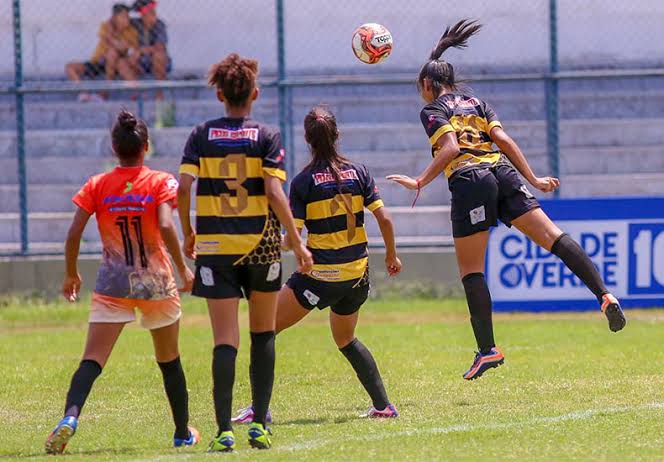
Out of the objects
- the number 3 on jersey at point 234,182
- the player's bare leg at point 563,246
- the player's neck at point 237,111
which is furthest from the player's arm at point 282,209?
the player's bare leg at point 563,246

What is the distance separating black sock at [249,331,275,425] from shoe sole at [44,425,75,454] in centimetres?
92

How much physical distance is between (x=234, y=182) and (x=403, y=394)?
8.54 feet

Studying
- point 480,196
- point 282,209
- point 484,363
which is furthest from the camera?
point 480,196

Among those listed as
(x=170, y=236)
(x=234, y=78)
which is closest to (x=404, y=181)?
(x=234, y=78)

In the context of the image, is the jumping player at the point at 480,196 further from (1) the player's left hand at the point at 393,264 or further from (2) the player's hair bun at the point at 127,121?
(2) the player's hair bun at the point at 127,121

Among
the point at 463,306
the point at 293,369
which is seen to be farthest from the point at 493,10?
the point at 293,369

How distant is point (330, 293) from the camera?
23.6 feet

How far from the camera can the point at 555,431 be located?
659 centimetres

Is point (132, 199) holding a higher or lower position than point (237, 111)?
lower

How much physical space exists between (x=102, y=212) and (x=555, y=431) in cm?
258

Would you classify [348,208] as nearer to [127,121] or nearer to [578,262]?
[127,121]

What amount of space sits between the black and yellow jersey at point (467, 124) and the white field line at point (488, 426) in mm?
1876

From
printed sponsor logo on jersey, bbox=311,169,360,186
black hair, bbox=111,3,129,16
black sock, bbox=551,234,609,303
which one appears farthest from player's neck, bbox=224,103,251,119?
black hair, bbox=111,3,129,16

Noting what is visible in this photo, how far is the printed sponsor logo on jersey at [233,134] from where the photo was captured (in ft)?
20.3
